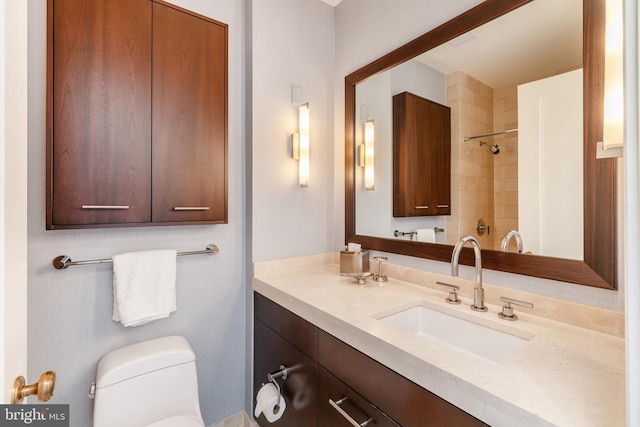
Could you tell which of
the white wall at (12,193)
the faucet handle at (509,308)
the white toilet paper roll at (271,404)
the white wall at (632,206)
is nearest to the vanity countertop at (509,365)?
the faucet handle at (509,308)

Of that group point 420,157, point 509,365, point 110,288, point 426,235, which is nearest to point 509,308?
point 509,365

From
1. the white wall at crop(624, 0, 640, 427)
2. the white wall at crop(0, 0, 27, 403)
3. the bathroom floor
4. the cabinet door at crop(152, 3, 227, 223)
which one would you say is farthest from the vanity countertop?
the bathroom floor

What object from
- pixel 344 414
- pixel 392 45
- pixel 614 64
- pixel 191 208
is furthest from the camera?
pixel 392 45

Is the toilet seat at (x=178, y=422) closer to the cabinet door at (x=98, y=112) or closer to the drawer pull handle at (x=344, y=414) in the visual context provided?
the drawer pull handle at (x=344, y=414)

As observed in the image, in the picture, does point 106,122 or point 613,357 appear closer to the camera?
point 613,357

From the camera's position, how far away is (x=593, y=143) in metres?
0.93

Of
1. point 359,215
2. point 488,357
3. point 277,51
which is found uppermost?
point 277,51

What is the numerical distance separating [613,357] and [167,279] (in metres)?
1.67

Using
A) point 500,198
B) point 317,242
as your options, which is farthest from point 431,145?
point 317,242

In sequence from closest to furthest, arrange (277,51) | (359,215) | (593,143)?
(593,143) → (277,51) → (359,215)

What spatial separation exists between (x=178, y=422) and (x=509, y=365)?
1.25m

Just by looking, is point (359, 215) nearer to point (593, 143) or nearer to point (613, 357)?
point (593, 143)

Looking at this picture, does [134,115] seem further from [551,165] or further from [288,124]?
[551,165]

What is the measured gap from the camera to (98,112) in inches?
48.4
